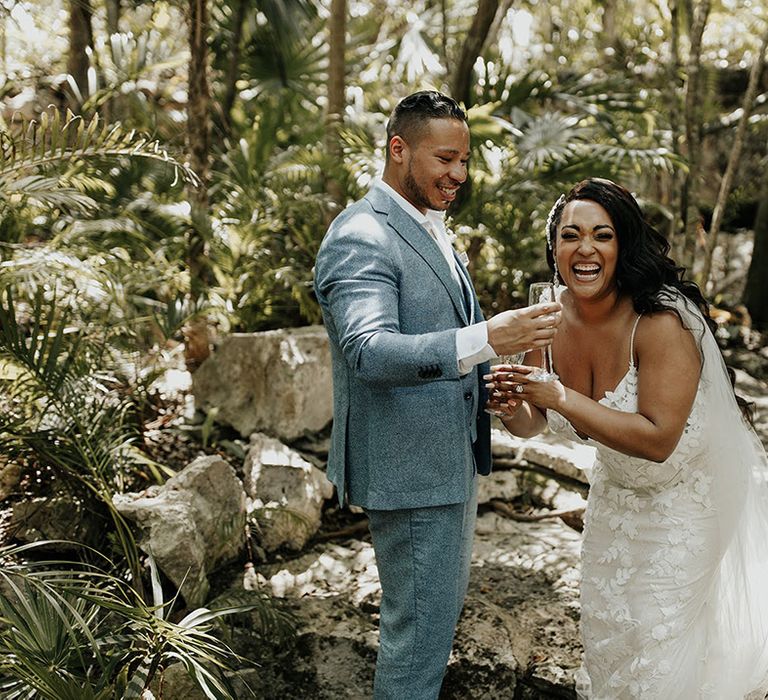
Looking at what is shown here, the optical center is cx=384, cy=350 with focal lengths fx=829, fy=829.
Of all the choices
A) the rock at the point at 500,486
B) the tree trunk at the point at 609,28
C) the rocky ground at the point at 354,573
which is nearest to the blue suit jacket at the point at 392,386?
the rocky ground at the point at 354,573

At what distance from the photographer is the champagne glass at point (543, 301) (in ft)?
7.06

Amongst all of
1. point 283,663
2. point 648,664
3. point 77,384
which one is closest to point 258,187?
point 77,384

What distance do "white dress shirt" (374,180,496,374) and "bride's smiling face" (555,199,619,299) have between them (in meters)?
0.34

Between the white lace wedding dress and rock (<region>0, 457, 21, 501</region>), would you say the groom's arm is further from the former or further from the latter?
rock (<region>0, 457, 21, 501</region>)

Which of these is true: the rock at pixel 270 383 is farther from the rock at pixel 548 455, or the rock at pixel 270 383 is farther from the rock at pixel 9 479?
the rock at pixel 9 479

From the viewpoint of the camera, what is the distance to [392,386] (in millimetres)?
2141

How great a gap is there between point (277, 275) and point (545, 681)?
291 cm

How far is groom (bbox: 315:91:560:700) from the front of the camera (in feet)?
7.52

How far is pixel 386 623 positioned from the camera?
2.45 m

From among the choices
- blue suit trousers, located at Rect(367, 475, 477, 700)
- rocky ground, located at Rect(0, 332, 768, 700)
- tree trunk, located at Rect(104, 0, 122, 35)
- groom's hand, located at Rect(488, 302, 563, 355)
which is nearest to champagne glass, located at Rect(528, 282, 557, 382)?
groom's hand, located at Rect(488, 302, 563, 355)

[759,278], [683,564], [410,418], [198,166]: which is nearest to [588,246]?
[410,418]

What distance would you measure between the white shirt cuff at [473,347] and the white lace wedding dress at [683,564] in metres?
0.66

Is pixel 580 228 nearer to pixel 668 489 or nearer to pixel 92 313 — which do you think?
pixel 668 489

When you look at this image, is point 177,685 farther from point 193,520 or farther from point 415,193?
point 415,193
